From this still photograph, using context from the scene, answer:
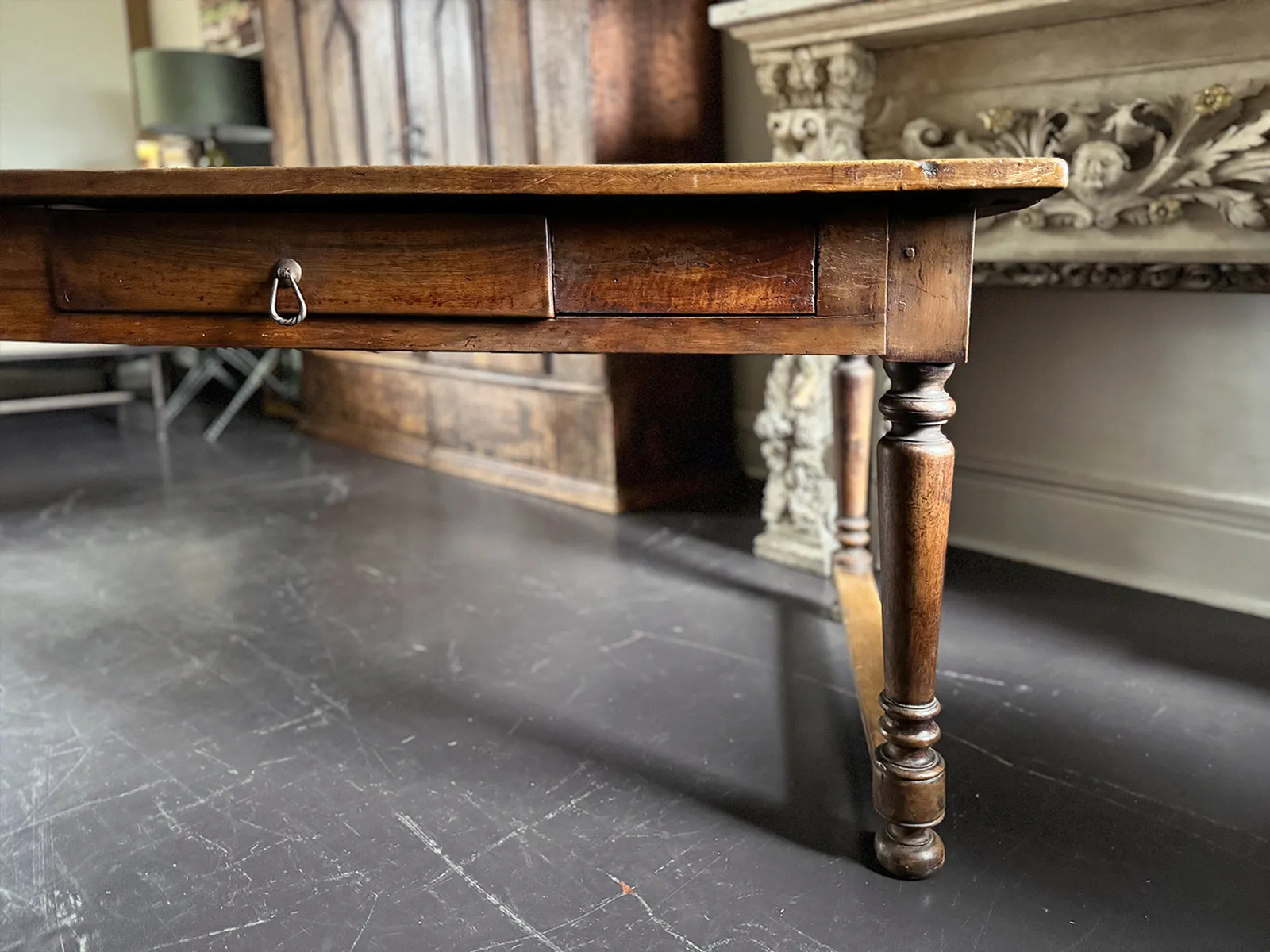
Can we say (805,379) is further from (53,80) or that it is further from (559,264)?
(53,80)

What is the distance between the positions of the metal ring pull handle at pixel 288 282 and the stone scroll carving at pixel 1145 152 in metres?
1.35

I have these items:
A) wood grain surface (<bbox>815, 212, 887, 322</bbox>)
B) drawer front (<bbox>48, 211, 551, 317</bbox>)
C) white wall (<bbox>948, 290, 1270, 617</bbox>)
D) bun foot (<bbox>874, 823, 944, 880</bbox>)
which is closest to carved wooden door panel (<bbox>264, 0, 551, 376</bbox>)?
white wall (<bbox>948, 290, 1270, 617</bbox>)

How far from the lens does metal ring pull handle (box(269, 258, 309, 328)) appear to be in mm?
1029

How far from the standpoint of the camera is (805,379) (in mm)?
2271

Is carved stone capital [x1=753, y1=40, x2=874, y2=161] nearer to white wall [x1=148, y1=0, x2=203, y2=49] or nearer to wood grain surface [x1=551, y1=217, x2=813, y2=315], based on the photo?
wood grain surface [x1=551, y1=217, x2=813, y2=315]

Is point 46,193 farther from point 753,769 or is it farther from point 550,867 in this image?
point 753,769

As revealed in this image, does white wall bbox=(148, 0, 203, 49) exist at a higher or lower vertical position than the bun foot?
higher

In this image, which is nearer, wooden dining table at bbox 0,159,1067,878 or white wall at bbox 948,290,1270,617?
wooden dining table at bbox 0,159,1067,878

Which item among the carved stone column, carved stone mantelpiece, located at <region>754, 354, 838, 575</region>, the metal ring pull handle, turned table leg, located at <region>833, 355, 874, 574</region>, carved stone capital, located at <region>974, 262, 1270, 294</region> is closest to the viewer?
the metal ring pull handle

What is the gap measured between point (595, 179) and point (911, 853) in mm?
812

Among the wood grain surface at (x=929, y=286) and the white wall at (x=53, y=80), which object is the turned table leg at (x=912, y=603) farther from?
the white wall at (x=53, y=80)

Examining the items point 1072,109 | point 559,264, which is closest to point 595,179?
point 559,264

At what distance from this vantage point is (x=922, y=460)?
1052 mm

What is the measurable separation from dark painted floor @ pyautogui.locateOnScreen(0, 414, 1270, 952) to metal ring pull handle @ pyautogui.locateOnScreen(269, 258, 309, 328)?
2.12 feet
